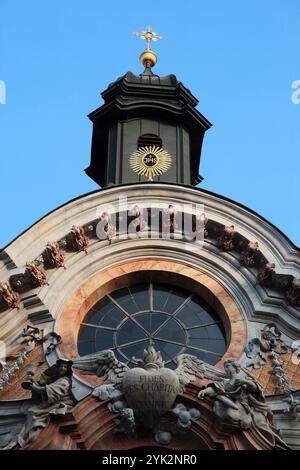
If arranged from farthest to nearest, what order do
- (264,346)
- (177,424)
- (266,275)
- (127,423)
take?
(266,275)
(264,346)
(177,424)
(127,423)

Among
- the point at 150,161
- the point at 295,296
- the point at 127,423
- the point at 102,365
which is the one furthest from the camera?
the point at 150,161

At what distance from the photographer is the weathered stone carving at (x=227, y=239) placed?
74.9 ft

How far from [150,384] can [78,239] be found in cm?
472

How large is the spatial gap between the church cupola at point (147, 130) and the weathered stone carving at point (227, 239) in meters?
4.33

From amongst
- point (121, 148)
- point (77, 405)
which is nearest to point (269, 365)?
point (77, 405)

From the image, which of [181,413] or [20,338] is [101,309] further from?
[181,413]

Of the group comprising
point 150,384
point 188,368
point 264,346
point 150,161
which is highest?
point 150,161

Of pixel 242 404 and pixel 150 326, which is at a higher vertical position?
pixel 150 326

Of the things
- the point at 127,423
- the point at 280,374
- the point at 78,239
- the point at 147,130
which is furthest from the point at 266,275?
the point at 147,130

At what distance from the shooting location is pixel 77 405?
19234 mm

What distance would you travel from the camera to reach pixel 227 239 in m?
22.9

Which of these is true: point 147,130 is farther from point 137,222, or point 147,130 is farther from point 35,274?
point 35,274

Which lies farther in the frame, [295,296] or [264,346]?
[295,296]

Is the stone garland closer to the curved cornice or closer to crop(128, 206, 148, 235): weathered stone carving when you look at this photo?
crop(128, 206, 148, 235): weathered stone carving
